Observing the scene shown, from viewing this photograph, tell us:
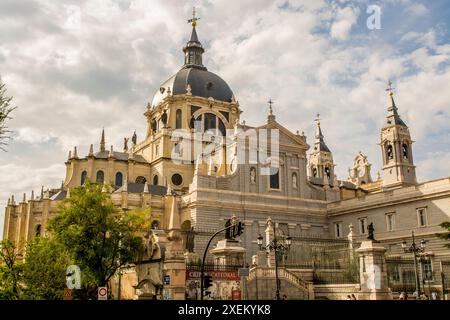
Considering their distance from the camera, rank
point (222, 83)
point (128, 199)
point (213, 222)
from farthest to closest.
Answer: point (222, 83) < point (128, 199) < point (213, 222)

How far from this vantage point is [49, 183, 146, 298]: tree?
103 ft

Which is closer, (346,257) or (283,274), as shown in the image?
(283,274)

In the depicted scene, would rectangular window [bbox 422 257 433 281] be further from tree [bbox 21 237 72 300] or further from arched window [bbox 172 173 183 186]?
arched window [bbox 172 173 183 186]

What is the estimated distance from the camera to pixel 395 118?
72.0 metres

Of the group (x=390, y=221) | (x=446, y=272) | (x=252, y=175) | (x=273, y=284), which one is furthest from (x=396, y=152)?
(x=273, y=284)

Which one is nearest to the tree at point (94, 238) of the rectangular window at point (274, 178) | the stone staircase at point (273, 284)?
the stone staircase at point (273, 284)

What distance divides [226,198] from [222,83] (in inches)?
1161

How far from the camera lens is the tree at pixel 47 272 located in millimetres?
30862

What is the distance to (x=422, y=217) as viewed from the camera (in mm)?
48844

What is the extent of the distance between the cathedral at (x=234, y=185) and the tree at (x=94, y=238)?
1.70 metres

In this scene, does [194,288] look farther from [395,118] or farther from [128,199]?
[395,118]

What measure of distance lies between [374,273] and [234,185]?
2896 cm
